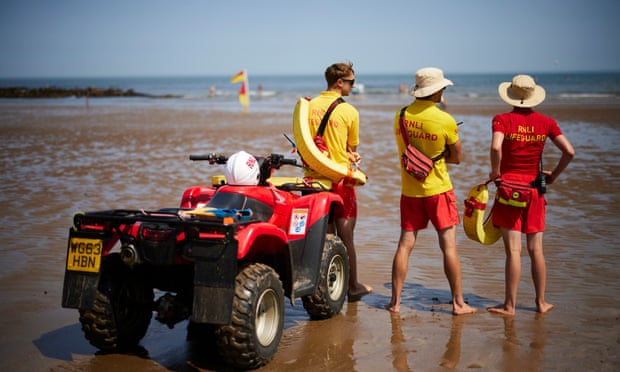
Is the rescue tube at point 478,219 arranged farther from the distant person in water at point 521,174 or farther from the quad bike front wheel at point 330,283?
the quad bike front wheel at point 330,283

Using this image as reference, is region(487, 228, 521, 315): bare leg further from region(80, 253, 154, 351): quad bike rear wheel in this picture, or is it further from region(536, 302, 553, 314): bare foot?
region(80, 253, 154, 351): quad bike rear wheel

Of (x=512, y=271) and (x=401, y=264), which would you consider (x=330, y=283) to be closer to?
(x=401, y=264)

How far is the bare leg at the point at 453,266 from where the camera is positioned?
567 cm

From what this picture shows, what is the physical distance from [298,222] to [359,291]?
1.48 metres

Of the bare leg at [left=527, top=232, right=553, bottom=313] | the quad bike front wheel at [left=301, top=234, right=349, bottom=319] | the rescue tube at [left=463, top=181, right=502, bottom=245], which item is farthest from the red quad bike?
the bare leg at [left=527, top=232, right=553, bottom=313]

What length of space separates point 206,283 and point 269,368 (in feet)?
2.91

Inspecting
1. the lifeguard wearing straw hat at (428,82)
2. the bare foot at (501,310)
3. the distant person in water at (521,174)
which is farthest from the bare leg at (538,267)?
the lifeguard wearing straw hat at (428,82)

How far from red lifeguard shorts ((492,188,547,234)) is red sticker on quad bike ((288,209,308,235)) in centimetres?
178

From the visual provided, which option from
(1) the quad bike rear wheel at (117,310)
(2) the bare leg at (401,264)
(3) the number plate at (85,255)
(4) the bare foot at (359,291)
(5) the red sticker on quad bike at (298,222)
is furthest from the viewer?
(4) the bare foot at (359,291)

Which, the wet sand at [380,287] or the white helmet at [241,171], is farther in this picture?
the white helmet at [241,171]

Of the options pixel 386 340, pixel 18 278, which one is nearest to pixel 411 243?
pixel 386 340

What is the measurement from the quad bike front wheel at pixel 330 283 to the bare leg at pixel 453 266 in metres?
0.90

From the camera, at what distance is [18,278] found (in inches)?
266

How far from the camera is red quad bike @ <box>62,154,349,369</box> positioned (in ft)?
13.5
